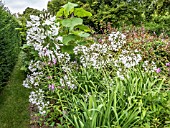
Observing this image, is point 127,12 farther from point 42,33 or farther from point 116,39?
point 42,33

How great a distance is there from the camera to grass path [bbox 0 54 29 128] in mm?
4589

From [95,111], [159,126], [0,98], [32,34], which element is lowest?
[0,98]

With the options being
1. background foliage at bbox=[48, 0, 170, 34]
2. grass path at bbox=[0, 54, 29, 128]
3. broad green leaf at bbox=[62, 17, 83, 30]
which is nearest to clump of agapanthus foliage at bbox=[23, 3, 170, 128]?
broad green leaf at bbox=[62, 17, 83, 30]

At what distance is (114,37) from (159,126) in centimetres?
142

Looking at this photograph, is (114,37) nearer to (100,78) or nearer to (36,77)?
(100,78)

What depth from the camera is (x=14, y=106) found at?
17.8 ft

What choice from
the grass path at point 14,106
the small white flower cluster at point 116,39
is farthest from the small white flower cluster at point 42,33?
the grass path at point 14,106

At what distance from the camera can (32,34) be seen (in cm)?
322

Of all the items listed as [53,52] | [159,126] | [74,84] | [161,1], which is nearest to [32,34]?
[53,52]

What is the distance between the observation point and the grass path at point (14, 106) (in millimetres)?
4589

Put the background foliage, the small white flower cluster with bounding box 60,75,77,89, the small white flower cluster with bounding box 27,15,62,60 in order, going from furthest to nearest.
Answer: the background foliage < the small white flower cluster with bounding box 60,75,77,89 < the small white flower cluster with bounding box 27,15,62,60

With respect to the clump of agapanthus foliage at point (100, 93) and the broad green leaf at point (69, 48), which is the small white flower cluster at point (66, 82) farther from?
the broad green leaf at point (69, 48)

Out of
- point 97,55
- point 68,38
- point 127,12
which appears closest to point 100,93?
point 97,55

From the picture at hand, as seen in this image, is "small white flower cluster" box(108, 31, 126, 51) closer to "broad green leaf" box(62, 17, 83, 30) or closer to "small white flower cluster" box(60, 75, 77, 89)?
"broad green leaf" box(62, 17, 83, 30)
